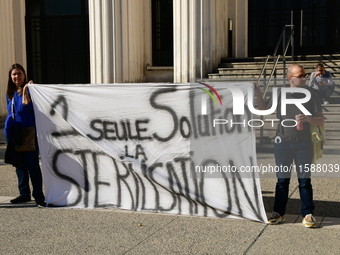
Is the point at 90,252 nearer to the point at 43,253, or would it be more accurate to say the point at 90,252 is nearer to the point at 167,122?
the point at 43,253

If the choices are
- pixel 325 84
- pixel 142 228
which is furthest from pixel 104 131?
pixel 325 84

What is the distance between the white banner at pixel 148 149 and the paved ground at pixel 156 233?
20 centimetres

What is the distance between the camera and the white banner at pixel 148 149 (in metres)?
5.86

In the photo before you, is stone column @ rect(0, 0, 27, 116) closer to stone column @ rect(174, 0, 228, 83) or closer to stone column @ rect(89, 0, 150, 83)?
stone column @ rect(89, 0, 150, 83)

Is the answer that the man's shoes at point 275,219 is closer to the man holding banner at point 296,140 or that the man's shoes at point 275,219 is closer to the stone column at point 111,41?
the man holding banner at point 296,140

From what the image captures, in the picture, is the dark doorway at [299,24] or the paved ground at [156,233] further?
the dark doorway at [299,24]

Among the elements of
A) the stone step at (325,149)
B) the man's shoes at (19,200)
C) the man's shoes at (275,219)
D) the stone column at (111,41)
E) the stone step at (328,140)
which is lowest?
the man's shoes at (19,200)

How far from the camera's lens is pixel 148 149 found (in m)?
6.23

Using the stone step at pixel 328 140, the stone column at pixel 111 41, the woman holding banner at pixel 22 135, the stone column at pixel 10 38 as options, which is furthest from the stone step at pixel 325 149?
the stone column at pixel 10 38

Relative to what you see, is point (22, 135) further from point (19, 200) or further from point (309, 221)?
point (309, 221)

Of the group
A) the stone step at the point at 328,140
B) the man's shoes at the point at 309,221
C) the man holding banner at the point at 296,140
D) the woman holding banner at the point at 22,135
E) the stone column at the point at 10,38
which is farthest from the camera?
the stone column at the point at 10,38

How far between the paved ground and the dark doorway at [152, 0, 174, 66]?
989 cm

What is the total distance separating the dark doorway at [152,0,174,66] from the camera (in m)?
15.8

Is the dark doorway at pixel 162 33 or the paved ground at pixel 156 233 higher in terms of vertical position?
the dark doorway at pixel 162 33
